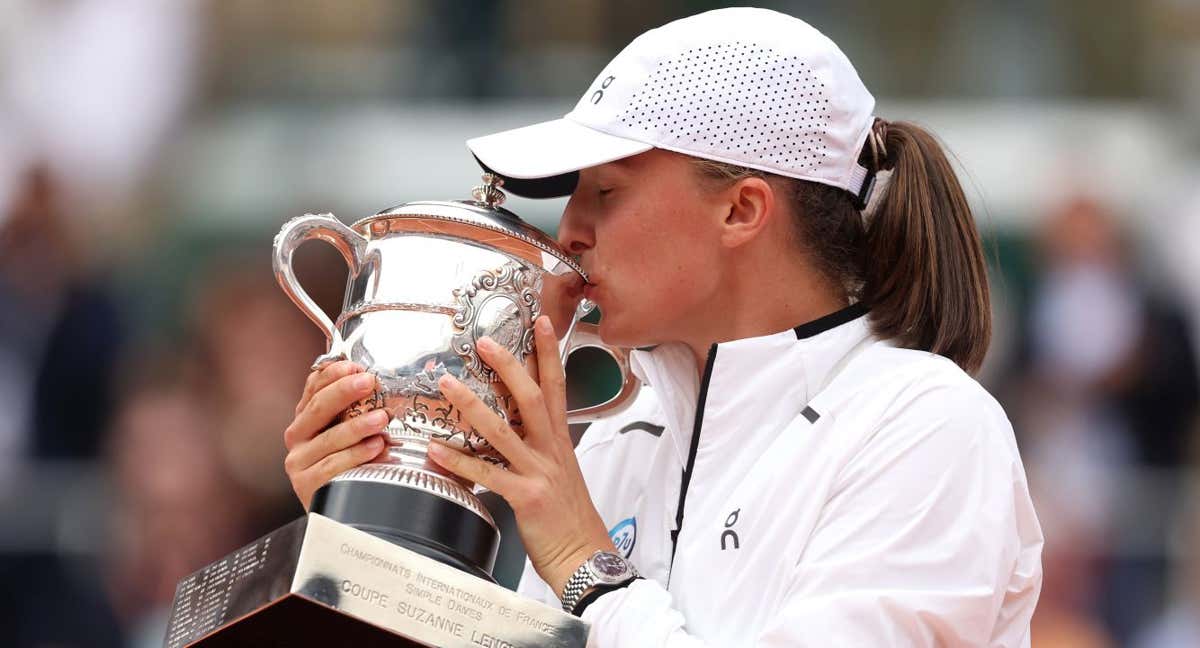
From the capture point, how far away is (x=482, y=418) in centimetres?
223

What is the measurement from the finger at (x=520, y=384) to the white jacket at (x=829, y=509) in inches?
9.8

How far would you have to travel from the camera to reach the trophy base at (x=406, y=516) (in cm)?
217

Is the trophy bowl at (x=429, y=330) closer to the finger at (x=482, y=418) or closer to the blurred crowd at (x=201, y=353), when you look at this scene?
the finger at (x=482, y=418)

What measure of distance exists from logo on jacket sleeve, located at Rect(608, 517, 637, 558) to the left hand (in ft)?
0.56

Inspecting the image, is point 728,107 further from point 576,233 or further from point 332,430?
point 332,430

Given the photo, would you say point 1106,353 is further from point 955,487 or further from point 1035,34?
point 955,487

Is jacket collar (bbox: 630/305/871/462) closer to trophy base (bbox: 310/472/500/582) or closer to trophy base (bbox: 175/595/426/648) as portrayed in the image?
trophy base (bbox: 310/472/500/582)

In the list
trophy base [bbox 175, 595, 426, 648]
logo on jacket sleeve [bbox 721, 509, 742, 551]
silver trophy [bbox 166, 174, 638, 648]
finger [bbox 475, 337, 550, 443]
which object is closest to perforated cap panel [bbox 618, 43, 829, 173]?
silver trophy [bbox 166, 174, 638, 648]

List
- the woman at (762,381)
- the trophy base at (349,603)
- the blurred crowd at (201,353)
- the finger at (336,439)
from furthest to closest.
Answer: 1. the blurred crowd at (201,353)
2. the finger at (336,439)
3. the woman at (762,381)
4. the trophy base at (349,603)

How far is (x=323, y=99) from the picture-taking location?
7773 mm

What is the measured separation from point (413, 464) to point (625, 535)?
420 millimetres

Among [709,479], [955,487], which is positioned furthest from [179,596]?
[955,487]

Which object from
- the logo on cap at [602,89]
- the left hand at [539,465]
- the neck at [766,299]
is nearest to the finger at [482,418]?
the left hand at [539,465]

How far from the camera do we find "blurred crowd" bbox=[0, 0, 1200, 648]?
507cm
